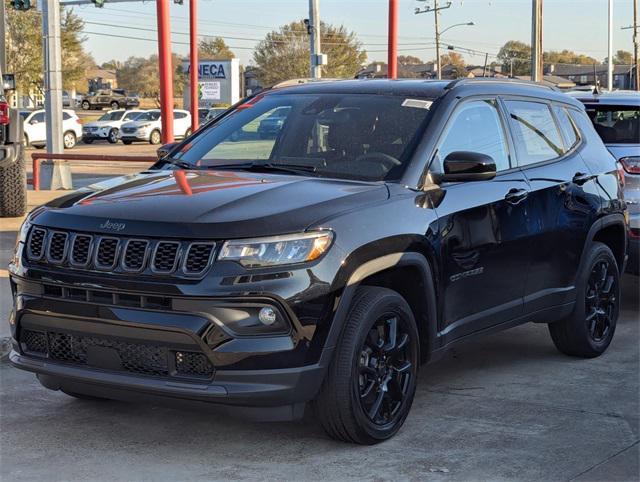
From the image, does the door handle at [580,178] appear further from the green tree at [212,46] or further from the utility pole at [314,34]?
→ the green tree at [212,46]

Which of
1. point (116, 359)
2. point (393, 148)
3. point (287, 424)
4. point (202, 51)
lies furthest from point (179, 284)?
point (202, 51)

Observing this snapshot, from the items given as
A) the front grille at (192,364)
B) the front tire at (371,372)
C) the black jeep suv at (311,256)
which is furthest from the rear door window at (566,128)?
the front grille at (192,364)

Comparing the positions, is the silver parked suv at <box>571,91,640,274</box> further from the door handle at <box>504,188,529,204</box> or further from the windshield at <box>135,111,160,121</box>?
the windshield at <box>135,111,160,121</box>

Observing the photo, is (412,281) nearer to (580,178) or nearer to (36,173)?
(580,178)

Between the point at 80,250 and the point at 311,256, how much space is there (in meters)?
1.05

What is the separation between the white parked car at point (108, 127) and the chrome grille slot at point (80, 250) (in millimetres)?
41865

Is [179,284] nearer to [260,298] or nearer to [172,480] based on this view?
[260,298]

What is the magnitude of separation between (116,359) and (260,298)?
0.74 meters

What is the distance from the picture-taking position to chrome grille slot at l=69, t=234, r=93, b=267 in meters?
4.45

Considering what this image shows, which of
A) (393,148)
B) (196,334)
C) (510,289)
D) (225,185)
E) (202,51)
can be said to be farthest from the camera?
(202,51)

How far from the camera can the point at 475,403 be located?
5629 millimetres

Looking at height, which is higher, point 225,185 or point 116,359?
point 225,185

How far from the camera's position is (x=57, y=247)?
4.57m

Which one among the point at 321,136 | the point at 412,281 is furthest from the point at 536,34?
the point at 412,281
